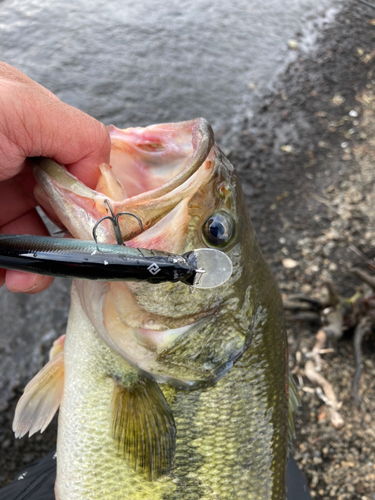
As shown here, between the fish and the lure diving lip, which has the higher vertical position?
the lure diving lip

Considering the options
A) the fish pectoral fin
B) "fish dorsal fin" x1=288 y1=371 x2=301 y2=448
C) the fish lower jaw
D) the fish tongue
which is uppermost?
the fish tongue

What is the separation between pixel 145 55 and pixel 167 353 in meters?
4.30

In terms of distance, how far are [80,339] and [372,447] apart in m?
2.45

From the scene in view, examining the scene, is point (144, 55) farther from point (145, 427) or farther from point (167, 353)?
point (145, 427)

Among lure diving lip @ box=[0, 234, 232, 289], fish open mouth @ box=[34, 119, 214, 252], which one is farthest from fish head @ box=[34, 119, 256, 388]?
lure diving lip @ box=[0, 234, 232, 289]

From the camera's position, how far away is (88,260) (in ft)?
3.28

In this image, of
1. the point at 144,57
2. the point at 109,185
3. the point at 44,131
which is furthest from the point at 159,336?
the point at 144,57

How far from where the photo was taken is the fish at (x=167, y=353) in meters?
1.26

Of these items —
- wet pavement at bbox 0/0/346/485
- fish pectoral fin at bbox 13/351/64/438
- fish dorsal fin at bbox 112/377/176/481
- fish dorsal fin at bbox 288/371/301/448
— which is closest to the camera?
fish dorsal fin at bbox 112/377/176/481

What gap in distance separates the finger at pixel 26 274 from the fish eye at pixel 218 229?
83cm

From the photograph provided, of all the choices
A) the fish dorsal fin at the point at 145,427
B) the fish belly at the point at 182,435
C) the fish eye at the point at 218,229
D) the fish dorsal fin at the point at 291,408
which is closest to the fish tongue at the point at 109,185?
the fish eye at the point at 218,229

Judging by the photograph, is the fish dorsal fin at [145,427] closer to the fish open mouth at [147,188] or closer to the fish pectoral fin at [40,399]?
the fish pectoral fin at [40,399]

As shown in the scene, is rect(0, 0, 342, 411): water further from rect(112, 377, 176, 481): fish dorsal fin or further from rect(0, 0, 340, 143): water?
rect(112, 377, 176, 481): fish dorsal fin

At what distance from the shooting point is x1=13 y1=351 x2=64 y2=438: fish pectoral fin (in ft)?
5.32
